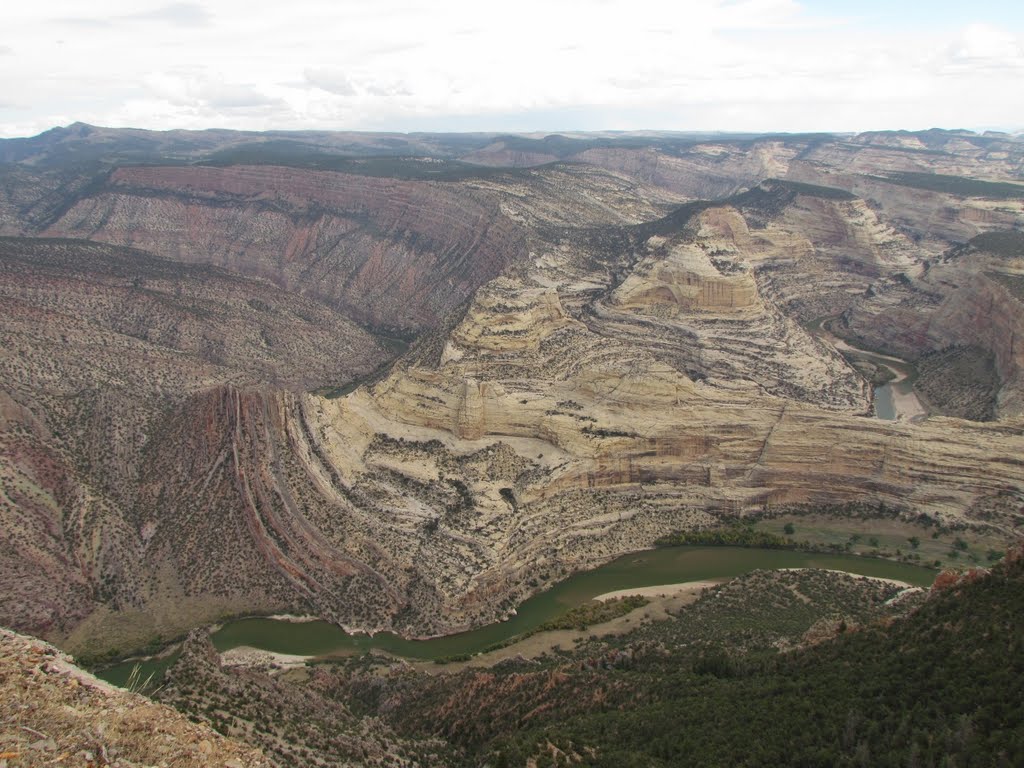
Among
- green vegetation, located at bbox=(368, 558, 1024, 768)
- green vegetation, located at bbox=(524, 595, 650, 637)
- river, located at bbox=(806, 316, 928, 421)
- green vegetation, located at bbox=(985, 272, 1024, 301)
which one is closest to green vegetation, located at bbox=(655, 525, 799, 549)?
green vegetation, located at bbox=(524, 595, 650, 637)

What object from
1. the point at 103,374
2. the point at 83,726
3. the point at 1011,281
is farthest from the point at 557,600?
the point at 1011,281

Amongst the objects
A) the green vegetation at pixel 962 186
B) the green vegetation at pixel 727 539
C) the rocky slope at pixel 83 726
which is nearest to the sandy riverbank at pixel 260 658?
the rocky slope at pixel 83 726

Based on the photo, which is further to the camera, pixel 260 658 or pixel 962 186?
pixel 962 186

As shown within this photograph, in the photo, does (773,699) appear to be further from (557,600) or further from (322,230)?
(322,230)

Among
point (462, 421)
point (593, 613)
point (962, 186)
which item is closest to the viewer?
point (593, 613)

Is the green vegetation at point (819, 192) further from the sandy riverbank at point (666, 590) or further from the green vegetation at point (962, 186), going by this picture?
the sandy riverbank at point (666, 590)

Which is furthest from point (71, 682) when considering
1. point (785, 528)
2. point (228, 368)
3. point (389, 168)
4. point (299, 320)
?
point (389, 168)

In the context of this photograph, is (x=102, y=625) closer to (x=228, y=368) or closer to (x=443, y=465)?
(x=443, y=465)
